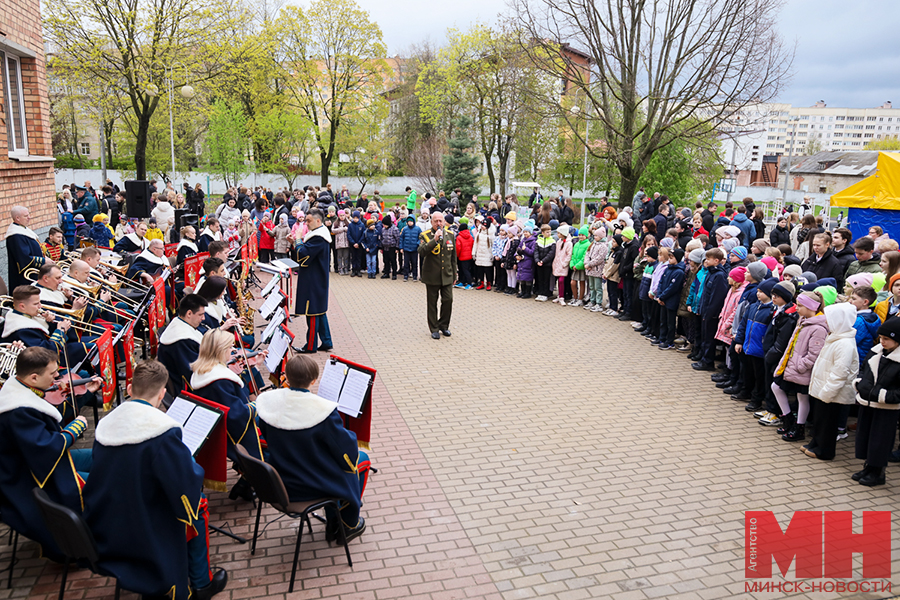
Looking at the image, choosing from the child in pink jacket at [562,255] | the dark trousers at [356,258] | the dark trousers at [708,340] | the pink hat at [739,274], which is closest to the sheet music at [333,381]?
the pink hat at [739,274]

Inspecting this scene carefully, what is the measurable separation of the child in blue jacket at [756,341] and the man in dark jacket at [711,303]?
3.37ft

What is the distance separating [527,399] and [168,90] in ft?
87.4

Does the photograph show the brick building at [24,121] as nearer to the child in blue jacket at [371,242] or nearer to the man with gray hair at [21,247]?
the man with gray hair at [21,247]

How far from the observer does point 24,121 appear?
11469 mm

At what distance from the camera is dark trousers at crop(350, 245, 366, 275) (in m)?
18.2

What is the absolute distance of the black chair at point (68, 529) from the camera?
3.81 meters

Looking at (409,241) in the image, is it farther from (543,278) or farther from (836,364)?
(836,364)

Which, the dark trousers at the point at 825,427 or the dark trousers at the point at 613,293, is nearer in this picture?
the dark trousers at the point at 825,427

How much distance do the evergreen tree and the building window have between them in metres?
24.3

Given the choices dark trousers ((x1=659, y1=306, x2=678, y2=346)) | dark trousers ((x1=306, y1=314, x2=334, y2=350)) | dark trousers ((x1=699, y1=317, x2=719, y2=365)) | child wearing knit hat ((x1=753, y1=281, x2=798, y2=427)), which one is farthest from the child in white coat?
dark trousers ((x1=306, y1=314, x2=334, y2=350))

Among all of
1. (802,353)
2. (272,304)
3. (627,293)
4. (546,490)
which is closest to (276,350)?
(272,304)

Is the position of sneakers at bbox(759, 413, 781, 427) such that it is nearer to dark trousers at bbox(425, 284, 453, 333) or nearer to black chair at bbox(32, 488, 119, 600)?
dark trousers at bbox(425, 284, 453, 333)

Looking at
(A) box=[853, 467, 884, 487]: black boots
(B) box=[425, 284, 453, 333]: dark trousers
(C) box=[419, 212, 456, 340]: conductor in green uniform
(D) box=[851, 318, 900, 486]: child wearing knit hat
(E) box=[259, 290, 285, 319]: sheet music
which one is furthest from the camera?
(B) box=[425, 284, 453, 333]: dark trousers

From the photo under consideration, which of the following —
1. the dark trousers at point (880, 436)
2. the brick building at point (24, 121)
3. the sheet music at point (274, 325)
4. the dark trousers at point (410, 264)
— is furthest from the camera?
the dark trousers at point (410, 264)
